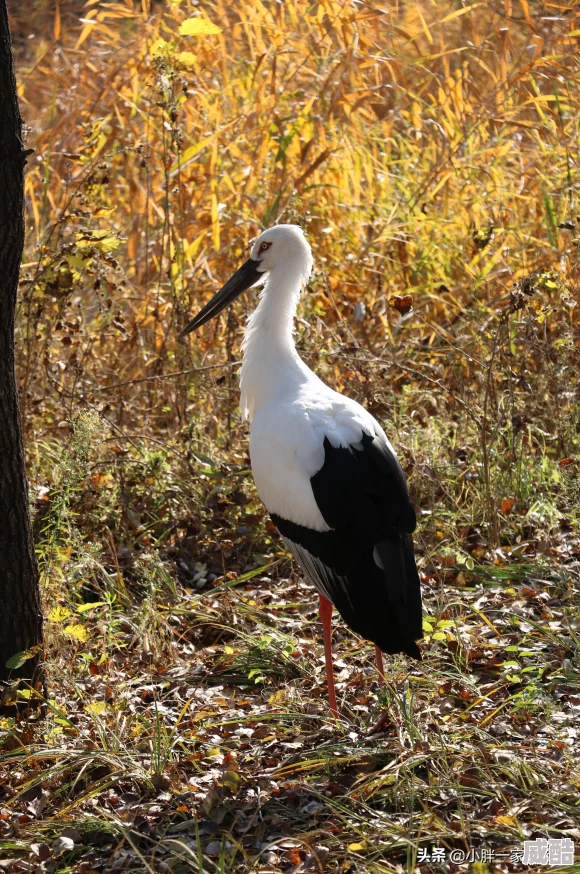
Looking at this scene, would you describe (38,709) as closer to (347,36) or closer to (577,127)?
(347,36)

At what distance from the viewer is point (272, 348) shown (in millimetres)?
4199

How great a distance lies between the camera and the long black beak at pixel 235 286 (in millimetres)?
4539

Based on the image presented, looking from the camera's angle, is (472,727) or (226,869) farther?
(472,727)

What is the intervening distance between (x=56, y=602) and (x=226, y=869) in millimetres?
1610

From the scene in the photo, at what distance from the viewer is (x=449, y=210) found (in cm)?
627

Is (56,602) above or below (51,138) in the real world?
below

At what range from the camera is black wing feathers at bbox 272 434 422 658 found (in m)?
3.38

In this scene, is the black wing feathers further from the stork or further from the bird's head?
the bird's head

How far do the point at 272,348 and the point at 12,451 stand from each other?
121cm

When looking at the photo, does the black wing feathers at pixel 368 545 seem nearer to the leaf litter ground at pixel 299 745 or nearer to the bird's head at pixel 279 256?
the leaf litter ground at pixel 299 745

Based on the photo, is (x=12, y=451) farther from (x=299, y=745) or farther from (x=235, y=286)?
(x=235, y=286)

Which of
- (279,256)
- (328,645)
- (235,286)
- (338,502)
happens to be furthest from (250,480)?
(338,502)

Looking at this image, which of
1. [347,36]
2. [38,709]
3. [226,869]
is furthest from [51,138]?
[226,869]

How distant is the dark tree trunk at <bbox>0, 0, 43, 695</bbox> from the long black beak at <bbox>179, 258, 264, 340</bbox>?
1.36 metres
